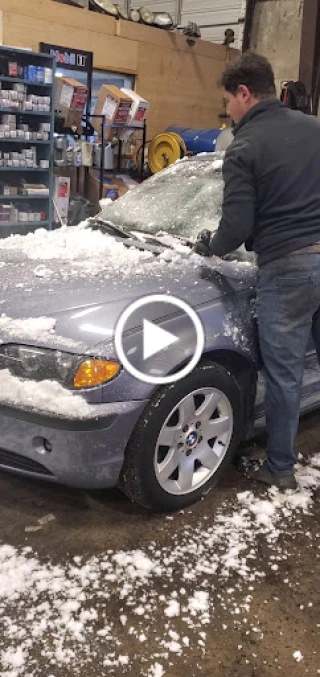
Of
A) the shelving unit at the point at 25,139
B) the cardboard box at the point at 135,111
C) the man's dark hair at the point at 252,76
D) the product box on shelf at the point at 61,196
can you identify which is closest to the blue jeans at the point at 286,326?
the man's dark hair at the point at 252,76

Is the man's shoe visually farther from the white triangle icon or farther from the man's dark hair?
the man's dark hair

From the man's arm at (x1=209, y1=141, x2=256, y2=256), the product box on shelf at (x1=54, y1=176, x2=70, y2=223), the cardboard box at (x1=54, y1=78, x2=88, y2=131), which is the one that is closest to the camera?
the man's arm at (x1=209, y1=141, x2=256, y2=256)

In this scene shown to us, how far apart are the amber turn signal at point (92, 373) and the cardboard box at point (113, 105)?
20.2ft

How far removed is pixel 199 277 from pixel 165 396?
56cm

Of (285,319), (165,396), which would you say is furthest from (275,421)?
(165,396)

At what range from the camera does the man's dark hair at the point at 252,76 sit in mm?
2469

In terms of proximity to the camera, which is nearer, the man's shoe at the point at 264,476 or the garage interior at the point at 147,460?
the garage interior at the point at 147,460

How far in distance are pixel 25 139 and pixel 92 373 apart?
520 cm

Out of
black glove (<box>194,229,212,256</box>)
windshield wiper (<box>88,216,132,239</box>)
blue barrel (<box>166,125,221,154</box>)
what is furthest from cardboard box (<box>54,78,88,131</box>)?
black glove (<box>194,229,212,256</box>)

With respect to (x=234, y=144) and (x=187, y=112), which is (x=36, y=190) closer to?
(x=187, y=112)

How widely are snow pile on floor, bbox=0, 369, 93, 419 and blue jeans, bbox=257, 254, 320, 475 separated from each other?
851 mm

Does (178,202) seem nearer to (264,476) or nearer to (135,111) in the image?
(264,476)

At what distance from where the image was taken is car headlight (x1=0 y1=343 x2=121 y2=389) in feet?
6.89

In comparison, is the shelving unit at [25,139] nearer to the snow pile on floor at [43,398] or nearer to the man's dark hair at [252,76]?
the man's dark hair at [252,76]
